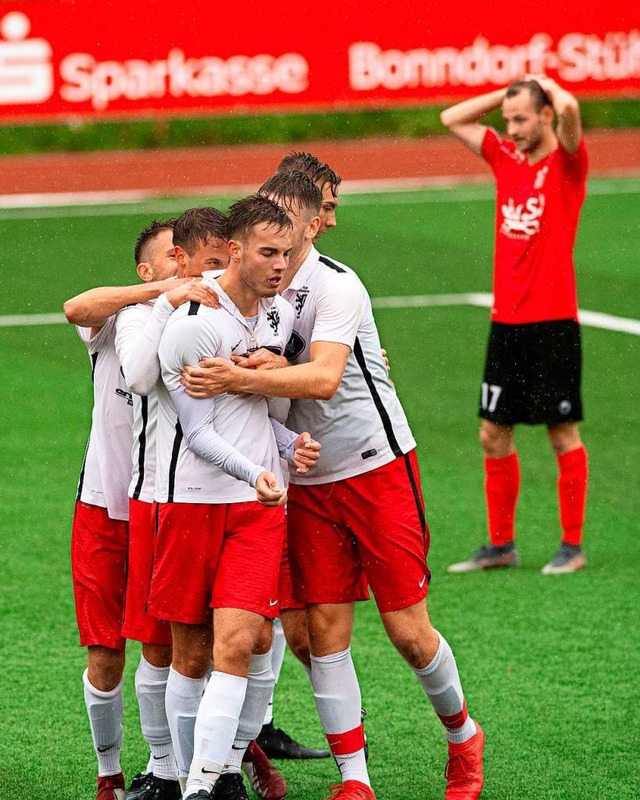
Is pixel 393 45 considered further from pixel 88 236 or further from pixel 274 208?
pixel 274 208

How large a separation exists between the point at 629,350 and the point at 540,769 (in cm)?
784

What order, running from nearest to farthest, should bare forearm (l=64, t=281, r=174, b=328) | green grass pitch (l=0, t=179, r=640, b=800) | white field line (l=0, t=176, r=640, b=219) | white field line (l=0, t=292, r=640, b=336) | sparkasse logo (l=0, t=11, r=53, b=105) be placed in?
1. bare forearm (l=64, t=281, r=174, b=328)
2. green grass pitch (l=0, t=179, r=640, b=800)
3. white field line (l=0, t=292, r=640, b=336)
4. white field line (l=0, t=176, r=640, b=219)
5. sparkasse logo (l=0, t=11, r=53, b=105)

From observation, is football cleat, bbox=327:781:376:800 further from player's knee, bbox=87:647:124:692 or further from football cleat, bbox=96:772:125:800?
player's knee, bbox=87:647:124:692

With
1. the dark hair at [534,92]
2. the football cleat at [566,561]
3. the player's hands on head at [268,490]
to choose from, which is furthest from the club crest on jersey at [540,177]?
the player's hands on head at [268,490]

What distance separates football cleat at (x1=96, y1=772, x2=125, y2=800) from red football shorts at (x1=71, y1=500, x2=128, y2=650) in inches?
16.9

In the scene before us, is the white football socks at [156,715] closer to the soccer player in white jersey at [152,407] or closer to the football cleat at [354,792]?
the soccer player in white jersey at [152,407]

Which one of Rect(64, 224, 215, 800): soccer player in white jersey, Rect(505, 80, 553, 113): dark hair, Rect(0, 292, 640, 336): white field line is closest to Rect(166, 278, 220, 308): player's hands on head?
Rect(64, 224, 215, 800): soccer player in white jersey

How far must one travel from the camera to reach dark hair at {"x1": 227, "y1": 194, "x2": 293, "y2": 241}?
14.3ft

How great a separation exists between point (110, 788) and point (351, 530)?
1119 millimetres

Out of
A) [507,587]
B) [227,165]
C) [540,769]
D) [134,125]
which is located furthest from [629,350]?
[134,125]

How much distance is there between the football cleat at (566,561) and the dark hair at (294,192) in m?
3.33

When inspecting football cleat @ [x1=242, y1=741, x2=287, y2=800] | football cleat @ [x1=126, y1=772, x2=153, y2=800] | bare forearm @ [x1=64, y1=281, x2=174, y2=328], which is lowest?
football cleat @ [x1=242, y1=741, x2=287, y2=800]

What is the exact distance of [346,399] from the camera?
481cm

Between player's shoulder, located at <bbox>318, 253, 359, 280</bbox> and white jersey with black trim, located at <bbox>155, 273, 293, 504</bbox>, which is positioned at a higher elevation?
player's shoulder, located at <bbox>318, 253, 359, 280</bbox>
